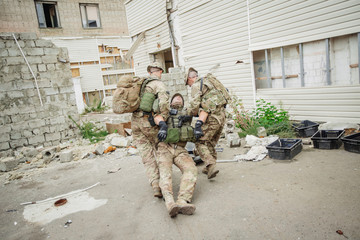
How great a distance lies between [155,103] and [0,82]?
217 inches

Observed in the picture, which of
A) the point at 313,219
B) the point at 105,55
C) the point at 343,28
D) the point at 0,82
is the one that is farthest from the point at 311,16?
the point at 105,55

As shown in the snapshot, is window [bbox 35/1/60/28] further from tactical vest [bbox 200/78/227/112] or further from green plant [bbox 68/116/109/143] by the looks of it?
tactical vest [bbox 200/78/227/112]

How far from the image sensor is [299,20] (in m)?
5.77

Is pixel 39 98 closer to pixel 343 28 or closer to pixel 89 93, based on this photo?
pixel 343 28

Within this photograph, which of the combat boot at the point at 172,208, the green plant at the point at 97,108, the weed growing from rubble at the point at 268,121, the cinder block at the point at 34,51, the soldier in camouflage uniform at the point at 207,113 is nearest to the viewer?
the combat boot at the point at 172,208

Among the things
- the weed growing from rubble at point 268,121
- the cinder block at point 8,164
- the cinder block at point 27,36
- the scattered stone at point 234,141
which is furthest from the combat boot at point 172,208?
the cinder block at point 27,36

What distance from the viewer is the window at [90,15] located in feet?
56.2

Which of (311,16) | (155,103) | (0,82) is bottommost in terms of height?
(155,103)

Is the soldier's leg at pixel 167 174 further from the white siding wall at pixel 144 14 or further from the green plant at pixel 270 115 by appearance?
the white siding wall at pixel 144 14

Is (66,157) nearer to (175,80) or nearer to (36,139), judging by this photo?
(36,139)

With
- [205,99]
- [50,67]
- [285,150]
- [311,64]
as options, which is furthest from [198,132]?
[50,67]

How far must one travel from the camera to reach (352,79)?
5305mm

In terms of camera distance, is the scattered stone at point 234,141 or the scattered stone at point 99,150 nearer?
the scattered stone at point 234,141

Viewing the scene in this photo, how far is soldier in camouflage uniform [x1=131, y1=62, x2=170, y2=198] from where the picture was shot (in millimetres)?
3508
